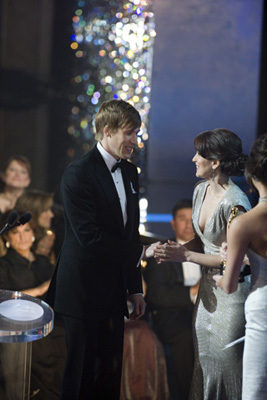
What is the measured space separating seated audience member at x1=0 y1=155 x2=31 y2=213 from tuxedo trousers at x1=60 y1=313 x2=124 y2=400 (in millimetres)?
1709

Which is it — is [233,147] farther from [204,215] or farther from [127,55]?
[127,55]

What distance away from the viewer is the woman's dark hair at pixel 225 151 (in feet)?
8.17

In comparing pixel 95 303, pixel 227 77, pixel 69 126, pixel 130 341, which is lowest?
pixel 130 341

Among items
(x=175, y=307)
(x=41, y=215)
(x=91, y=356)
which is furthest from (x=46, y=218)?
(x=91, y=356)

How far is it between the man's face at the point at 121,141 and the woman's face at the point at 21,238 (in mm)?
1488

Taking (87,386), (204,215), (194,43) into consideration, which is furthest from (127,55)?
(87,386)

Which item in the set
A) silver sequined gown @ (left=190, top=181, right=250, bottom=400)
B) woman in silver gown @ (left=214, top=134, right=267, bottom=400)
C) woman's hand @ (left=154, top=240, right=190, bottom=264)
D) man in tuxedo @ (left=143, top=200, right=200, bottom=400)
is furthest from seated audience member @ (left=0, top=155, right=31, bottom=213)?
woman in silver gown @ (left=214, top=134, right=267, bottom=400)

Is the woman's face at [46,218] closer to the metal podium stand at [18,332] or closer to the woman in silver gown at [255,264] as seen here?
the metal podium stand at [18,332]

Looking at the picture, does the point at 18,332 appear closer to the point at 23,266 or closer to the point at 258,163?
the point at 258,163

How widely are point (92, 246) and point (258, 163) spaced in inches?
32.1

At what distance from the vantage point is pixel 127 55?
3.95 meters

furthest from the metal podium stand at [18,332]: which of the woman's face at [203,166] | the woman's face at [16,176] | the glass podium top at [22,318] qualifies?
the woman's face at [16,176]

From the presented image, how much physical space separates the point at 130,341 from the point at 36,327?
5.67 feet

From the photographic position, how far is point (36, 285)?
3.80 m
